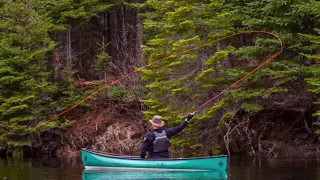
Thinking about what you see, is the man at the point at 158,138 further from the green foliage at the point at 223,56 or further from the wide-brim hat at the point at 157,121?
the green foliage at the point at 223,56

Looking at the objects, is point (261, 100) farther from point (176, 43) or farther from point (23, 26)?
point (23, 26)

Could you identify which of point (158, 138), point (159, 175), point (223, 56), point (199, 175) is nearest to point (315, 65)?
point (223, 56)

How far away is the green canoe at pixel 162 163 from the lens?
15008 mm

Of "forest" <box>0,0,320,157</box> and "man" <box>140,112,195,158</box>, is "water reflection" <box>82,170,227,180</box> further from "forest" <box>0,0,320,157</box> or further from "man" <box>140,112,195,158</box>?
"forest" <box>0,0,320,157</box>

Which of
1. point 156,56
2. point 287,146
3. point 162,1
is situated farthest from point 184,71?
point 287,146

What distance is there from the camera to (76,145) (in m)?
25.1

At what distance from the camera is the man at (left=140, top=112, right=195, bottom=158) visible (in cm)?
1537

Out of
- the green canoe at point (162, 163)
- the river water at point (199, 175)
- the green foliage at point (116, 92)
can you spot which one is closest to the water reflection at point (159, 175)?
the river water at point (199, 175)

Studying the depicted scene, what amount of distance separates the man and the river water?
0.65 m

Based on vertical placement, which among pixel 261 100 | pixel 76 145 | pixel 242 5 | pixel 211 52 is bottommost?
pixel 76 145

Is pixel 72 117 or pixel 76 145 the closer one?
pixel 76 145

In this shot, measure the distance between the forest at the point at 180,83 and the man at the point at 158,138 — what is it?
4.18 meters

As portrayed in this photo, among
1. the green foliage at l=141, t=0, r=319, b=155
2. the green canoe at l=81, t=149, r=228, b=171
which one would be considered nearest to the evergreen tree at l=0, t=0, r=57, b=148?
the green foliage at l=141, t=0, r=319, b=155

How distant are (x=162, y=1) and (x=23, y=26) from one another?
652 cm
